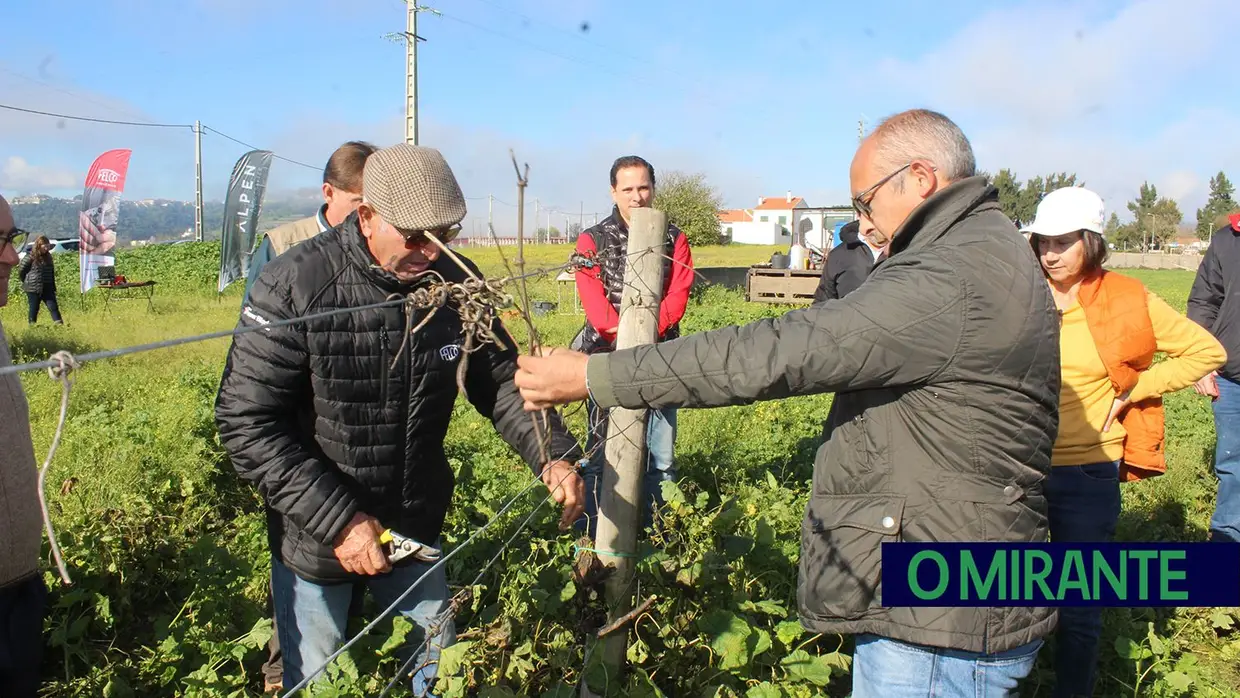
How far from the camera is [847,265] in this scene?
13.5ft

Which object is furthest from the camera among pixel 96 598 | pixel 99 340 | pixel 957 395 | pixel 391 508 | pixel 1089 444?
pixel 99 340

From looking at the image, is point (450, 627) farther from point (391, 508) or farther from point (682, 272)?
point (682, 272)

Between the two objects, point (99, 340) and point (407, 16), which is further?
point (407, 16)

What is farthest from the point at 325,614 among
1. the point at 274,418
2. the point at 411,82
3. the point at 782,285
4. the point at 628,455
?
the point at 411,82

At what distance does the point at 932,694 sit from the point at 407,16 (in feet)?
84.6

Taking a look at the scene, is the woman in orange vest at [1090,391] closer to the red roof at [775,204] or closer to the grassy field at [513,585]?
the grassy field at [513,585]

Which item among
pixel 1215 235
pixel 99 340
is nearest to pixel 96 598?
pixel 1215 235

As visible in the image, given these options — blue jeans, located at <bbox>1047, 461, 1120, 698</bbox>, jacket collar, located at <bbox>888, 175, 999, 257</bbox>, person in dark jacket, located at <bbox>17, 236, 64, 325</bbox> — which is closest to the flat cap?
jacket collar, located at <bbox>888, 175, 999, 257</bbox>

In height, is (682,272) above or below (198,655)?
above

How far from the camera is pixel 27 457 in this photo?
6.57 feet

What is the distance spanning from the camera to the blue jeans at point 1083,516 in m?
2.82

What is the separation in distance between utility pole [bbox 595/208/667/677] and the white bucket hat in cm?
134

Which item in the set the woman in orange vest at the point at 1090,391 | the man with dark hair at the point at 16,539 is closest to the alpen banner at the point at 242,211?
the man with dark hair at the point at 16,539

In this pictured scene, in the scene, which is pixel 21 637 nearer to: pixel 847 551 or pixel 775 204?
pixel 847 551
